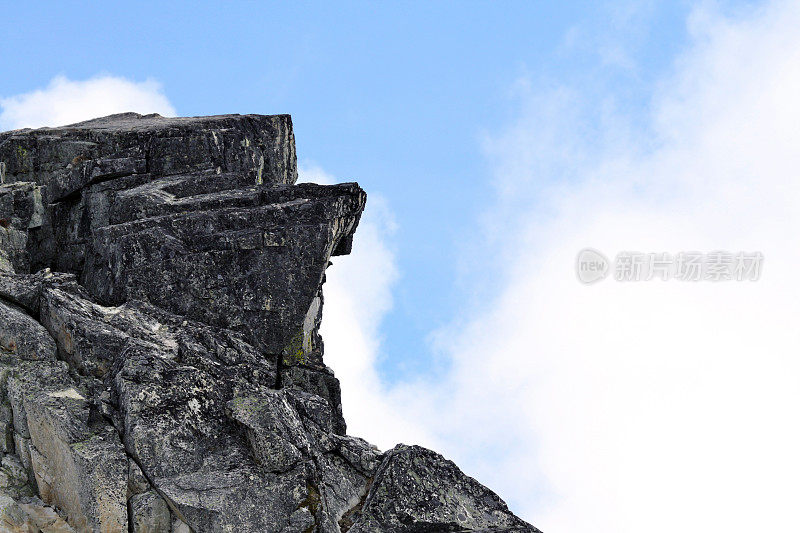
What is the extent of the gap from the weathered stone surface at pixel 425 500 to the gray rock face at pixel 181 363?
0.03m

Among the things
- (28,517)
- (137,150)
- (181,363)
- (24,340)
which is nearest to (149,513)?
(28,517)

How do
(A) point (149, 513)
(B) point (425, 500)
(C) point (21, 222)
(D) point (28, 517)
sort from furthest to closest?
1. (C) point (21, 222)
2. (B) point (425, 500)
3. (D) point (28, 517)
4. (A) point (149, 513)

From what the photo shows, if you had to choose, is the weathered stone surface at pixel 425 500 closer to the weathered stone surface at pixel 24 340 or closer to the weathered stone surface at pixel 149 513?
the weathered stone surface at pixel 149 513

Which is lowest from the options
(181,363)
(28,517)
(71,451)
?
(28,517)

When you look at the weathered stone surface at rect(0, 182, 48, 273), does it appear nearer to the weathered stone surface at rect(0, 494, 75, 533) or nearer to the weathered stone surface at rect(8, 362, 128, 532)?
the weathered stone surface at rect(8, 362, 128, 532)

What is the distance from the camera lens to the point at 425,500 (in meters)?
19.5

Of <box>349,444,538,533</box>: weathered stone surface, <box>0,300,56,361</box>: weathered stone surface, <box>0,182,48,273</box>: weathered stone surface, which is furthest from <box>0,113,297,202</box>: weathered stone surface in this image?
<box>349,444,538,533</box>: weathered stone surface

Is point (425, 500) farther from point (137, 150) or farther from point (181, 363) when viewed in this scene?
point (137, 150)

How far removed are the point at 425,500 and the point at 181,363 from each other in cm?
672

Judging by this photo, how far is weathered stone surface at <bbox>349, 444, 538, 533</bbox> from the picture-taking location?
19047 millimetres

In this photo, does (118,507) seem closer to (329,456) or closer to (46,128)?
(329,456)

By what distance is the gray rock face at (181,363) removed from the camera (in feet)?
60.4

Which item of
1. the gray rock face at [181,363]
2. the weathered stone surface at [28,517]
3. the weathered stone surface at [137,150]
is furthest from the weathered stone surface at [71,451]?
the weathered stone surface at [137,150]

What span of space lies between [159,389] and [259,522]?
153 inches
